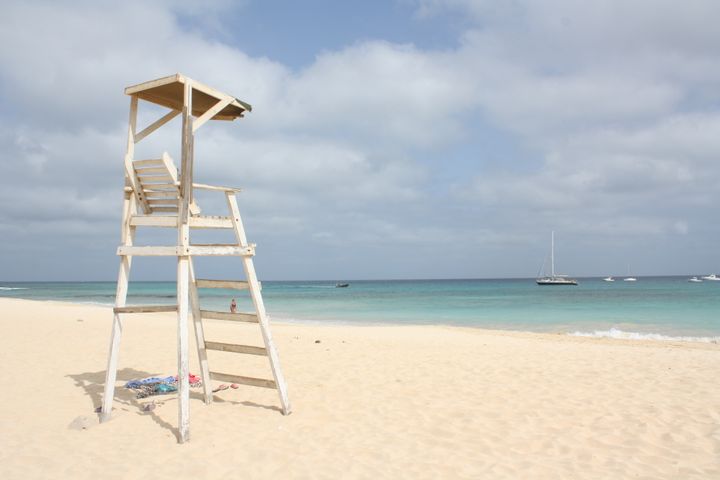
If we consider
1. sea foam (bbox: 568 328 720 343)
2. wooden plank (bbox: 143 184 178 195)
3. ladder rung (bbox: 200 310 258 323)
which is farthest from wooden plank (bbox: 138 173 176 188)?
sea foam (bbox: 568 328 720 343)

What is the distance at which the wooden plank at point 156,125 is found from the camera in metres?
6.16

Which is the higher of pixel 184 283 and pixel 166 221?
pixel 166 221

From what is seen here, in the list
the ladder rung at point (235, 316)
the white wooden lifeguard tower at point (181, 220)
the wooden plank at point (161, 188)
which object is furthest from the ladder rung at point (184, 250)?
the ladder rung at point (235, 316)

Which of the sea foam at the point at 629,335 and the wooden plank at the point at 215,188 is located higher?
the wooden plank at the point at 215,188

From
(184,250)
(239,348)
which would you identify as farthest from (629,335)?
(184,250)

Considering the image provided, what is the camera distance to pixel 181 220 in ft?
18.1

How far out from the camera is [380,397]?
23.5ft

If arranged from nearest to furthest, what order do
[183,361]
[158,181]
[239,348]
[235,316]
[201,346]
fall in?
[183,361]
[158,181]
[235,316]
[239,348]
[201,346]

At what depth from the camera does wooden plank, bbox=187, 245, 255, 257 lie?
5562 mm

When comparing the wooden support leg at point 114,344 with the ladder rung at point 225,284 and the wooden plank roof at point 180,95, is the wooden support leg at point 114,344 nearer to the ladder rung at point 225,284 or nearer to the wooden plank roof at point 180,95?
the ladder rung at point 225,284

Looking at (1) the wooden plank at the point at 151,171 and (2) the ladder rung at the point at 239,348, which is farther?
(2) the ladder rung at the point at 239,348

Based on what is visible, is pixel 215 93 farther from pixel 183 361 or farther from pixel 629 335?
pixel 629 335

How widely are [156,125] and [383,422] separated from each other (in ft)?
14.9

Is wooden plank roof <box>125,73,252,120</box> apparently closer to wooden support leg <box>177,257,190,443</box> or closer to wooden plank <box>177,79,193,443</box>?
wooden plank <box>177,79,193,443</box>
